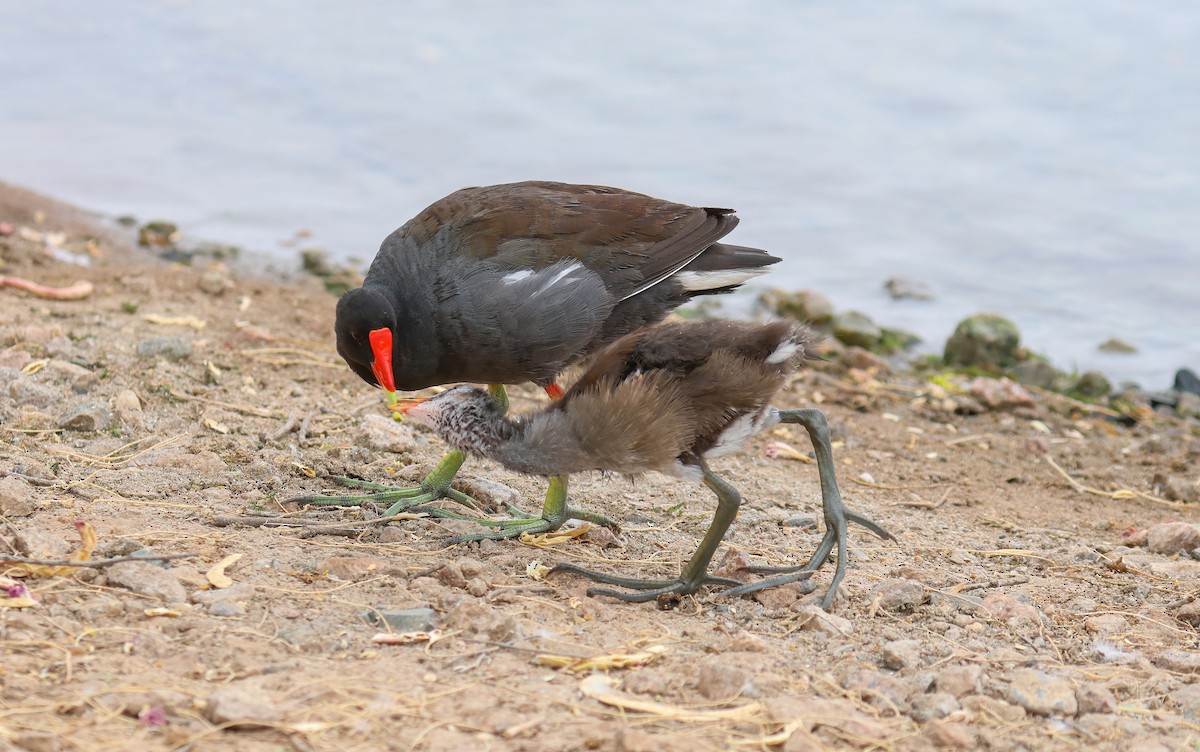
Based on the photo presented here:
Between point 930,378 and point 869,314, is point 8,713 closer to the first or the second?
point 930,378

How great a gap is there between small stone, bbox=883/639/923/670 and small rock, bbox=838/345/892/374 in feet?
13.9

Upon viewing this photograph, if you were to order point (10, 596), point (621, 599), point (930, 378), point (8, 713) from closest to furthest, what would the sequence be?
point (8, 713) < point (10, 596) < point (621, 599) < point (930, 378)

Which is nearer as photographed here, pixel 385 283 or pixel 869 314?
pixel 385 283

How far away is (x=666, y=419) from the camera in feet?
11.6

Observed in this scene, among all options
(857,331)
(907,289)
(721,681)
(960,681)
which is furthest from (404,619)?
(907,289)

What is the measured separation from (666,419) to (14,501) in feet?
6.10

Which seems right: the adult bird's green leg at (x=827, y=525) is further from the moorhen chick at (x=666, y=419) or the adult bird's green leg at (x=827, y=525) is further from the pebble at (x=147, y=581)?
the pebble at (x=147, y=581)

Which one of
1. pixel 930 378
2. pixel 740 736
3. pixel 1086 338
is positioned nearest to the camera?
pixel 740 736

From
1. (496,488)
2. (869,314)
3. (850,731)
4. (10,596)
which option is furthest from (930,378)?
(10,596)

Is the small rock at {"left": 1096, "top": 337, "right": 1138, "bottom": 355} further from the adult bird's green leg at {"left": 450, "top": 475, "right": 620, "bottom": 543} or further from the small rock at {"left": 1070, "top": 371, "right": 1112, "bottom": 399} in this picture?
the adult bird's green leg at {"left": 450, "top": 475, "right": 620, "bottom": 543}

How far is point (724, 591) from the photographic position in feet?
12.1

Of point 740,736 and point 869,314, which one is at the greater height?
point 869,314

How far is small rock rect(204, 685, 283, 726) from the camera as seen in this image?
8.08 ft

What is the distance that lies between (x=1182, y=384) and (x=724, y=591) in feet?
17.8
